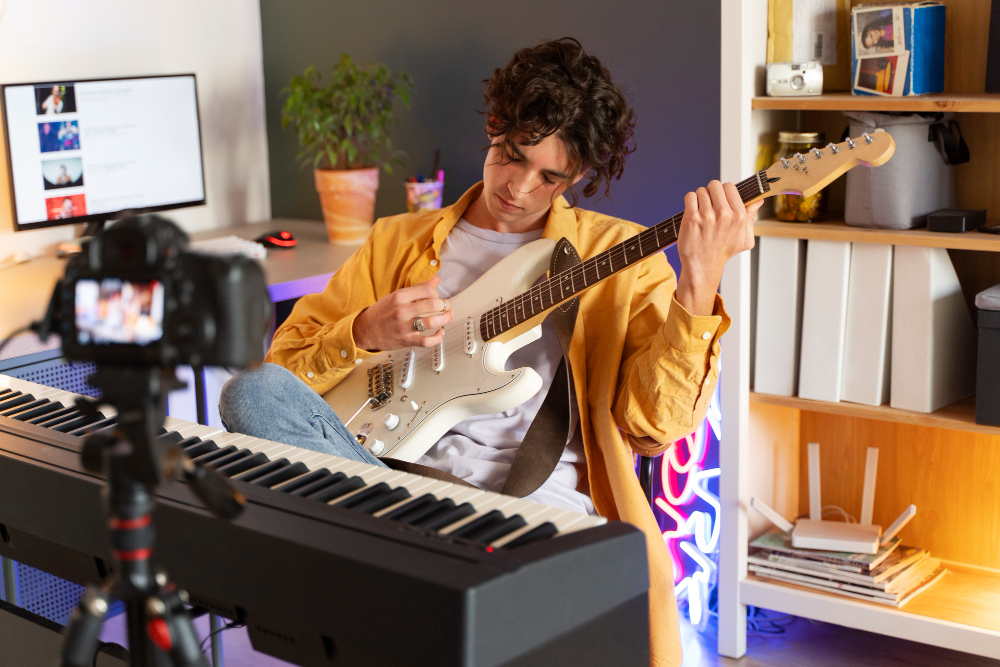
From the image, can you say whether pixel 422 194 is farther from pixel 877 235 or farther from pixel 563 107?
pixel 877 235

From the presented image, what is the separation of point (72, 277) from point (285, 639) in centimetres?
40

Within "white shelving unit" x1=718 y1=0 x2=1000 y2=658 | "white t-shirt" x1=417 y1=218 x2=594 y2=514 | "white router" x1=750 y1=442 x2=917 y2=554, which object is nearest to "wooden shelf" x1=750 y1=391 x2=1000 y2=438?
"white shelving unit" x1=718 y1=0 x2=1000 y2=658

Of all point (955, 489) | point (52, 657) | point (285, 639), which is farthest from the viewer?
point (955, 489)

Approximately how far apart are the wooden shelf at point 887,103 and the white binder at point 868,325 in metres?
0.27

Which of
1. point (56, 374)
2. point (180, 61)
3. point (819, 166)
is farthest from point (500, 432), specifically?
point (180, 61)

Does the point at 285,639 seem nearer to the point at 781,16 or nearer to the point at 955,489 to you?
the point at 781,16

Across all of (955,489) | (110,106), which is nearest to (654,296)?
(955,489)

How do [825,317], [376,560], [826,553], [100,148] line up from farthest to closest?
[100,148] → [826,553] → [825,317] → [376,560]

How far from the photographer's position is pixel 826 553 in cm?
213

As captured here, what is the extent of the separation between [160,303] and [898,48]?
1590mm

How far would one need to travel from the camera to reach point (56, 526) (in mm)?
1057

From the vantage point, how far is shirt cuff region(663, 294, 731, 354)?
151cm

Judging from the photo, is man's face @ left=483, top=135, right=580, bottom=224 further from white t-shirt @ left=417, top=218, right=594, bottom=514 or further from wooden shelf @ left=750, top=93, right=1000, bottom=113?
wooden shelf @ left=750, top=93, right=1000, bottom=113

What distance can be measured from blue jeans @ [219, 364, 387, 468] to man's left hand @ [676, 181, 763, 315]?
55 centimetres
